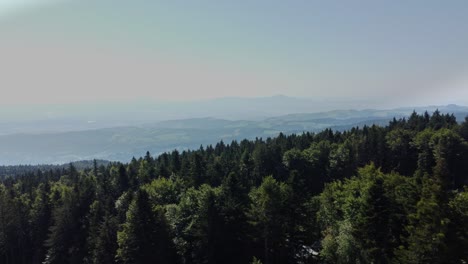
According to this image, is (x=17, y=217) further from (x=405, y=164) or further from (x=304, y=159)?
(x=405, y=164)

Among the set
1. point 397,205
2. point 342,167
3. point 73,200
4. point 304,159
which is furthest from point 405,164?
point 73,200

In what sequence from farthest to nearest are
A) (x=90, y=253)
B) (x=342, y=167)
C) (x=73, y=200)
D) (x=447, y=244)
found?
(x=342, y=167), (x=73, y=200), (x=90, y=253), (x=447, y=244)

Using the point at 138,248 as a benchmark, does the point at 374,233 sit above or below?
above

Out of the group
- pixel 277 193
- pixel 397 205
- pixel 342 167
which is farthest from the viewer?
pixel 342 167

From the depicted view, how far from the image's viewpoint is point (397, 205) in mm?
35625

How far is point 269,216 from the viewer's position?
133 ft

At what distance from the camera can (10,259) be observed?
A: 66.1 meters

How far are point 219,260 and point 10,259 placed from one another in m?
45.2

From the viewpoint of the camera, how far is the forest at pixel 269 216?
3084cm

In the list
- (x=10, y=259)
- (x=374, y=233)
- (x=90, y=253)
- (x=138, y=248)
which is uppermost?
(x=374, y=233)

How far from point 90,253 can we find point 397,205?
4304 cm

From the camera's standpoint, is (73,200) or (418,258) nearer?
(418,258)

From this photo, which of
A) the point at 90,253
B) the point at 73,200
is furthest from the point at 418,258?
the point at 73,200

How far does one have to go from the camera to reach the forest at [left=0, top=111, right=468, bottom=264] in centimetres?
3084
